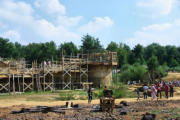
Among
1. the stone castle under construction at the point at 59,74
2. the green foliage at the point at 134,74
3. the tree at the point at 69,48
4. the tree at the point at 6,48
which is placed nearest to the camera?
the stone castle under construction at the point at 59,74

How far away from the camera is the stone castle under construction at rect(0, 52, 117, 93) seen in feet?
109

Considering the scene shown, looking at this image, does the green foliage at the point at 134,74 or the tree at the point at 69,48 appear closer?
the green foliage at the point at 134,74

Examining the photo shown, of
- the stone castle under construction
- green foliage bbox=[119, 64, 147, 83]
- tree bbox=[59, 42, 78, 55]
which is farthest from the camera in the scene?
tree bbox=[59, 42, 78, 55]

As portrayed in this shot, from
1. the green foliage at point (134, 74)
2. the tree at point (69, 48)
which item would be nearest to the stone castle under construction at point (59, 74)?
the green foliage at point (134, 74)

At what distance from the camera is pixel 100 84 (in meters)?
37.3

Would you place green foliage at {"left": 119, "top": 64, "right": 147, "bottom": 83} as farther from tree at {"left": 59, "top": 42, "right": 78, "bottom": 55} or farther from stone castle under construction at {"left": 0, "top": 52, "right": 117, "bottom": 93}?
tree at {"left": 59, "top": 42, "right": 78, "bottom": 55}

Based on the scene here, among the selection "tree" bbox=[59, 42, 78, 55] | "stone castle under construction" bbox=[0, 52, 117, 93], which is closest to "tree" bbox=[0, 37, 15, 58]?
"tree" bbox=[59, 42, 78, 55]

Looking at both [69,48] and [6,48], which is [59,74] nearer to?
[69,48]

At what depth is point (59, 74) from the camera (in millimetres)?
A: 36875

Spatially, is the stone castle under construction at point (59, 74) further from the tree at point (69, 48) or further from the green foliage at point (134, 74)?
the tree at point (69, 48)

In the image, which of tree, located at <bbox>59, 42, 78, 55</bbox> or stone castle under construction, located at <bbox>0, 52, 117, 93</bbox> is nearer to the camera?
stone castle under construction, located at <bbox>0, 52, 117, 93</bbox>

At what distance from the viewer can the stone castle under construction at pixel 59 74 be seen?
33.1 meters

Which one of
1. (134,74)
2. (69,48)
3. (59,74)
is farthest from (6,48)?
(59,74)

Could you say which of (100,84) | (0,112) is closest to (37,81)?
(100,84)
